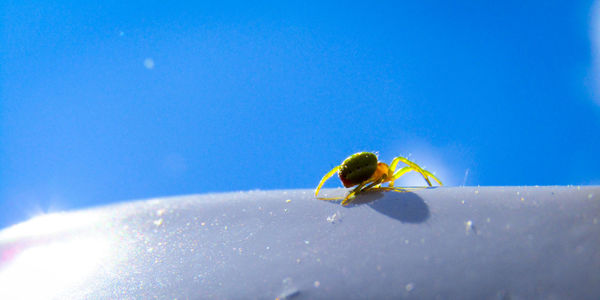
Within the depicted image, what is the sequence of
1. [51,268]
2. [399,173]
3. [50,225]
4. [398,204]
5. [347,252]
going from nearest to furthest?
1. [347,252]
2. [398,204]
3. [51,268]
4. [399,173]
5. [50,225]

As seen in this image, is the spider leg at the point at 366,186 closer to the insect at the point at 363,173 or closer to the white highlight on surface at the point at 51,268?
the insect at the point at 363,173

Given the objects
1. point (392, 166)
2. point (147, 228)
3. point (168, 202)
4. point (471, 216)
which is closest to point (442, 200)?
point (471, 216)

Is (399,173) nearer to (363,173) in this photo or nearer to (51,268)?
(363,173)

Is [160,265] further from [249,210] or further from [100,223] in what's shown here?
[100,223]

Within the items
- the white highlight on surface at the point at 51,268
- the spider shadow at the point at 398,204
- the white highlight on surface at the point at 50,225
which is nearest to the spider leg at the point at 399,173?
the spider shadow at the point at 398,204

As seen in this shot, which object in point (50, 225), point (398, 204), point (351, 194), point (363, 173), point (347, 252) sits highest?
point (50, 225)

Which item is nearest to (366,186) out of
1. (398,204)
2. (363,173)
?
(363,173)
